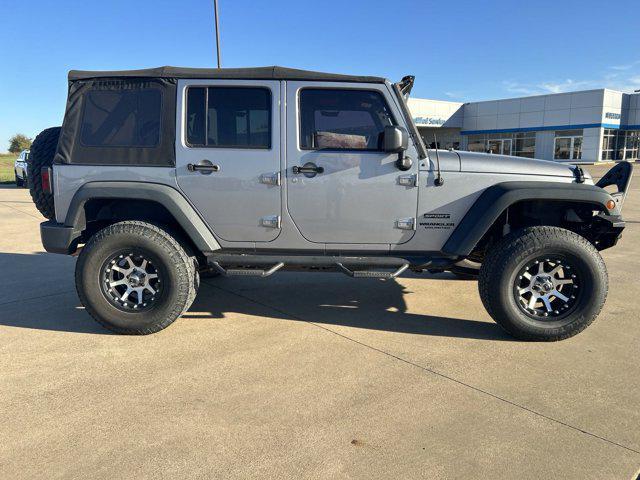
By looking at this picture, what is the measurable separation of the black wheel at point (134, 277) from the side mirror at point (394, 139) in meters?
1.82

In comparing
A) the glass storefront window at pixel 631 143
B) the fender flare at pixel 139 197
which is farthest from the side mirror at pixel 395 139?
the glass storefront window at pixel 631 143

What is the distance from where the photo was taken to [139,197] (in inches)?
143

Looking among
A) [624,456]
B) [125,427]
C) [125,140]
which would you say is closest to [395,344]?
[624,456]

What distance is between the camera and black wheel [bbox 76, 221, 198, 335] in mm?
3664

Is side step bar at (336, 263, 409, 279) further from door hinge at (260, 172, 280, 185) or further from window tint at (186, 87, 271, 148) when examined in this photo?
window tint at (186, 87, 271, 148)

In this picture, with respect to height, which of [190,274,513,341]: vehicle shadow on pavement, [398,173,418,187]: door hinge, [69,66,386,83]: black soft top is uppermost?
[69,66,386,83]: black soft top

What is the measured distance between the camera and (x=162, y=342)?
3.65 metres

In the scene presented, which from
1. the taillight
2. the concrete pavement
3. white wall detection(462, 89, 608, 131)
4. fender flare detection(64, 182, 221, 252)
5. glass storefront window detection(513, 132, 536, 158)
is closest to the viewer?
the concrete pavement

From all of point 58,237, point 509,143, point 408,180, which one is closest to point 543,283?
point 408,180

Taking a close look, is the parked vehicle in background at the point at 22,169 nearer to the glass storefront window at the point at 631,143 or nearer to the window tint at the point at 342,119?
the window tint at the point at 342,119

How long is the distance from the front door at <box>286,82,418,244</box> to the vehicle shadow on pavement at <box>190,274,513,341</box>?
0.83m

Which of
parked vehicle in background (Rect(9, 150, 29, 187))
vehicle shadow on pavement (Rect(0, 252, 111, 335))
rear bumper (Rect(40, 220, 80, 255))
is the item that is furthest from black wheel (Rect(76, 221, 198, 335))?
parked vehicle in background (Rect(9, 150, 29, 187))

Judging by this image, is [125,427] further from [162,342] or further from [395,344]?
[395,344]

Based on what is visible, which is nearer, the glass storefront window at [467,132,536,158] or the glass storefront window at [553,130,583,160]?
the glass storefront window at [553,130,583,160]
